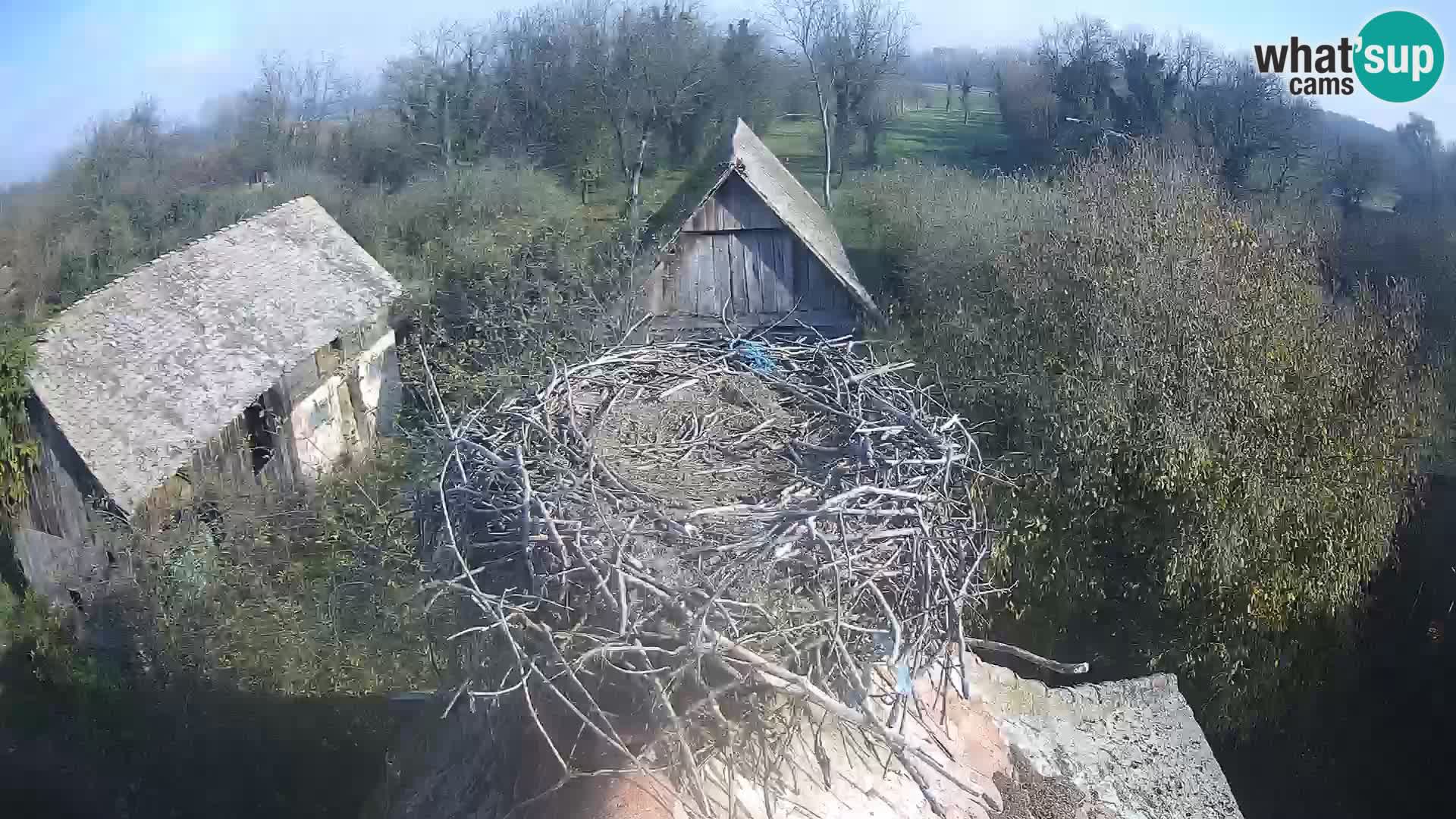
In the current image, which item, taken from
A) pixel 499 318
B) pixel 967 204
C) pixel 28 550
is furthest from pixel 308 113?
pixel 967 204

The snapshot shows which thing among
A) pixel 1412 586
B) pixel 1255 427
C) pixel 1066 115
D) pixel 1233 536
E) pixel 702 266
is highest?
pixel 1066 115

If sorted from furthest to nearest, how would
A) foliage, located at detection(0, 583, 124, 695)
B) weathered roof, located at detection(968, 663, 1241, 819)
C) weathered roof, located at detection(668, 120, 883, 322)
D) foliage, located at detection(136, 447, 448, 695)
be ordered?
weathered roof, located at detection(668, 120, 883, 322)
foliage, located at detection(0, 583, 124, 695)
foliage, located at detection(136, 447, 448, 695)
weathered roof, located at detection(968, 663, 1241, 819)

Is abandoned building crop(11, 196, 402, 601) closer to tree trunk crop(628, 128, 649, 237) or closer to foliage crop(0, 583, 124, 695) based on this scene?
foliage crop(0, 583, 124, 695)

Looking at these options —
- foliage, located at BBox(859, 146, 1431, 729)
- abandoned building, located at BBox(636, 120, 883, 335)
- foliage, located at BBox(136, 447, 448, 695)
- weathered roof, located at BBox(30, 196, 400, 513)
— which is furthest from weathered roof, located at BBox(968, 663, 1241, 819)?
weathered roof, located at BBox(30, 196, 400, 513)

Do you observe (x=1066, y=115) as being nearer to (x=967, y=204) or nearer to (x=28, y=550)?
(x=967, y=204)

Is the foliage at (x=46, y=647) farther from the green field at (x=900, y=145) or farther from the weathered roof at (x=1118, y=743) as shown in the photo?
the green field at (x=900, y=145)

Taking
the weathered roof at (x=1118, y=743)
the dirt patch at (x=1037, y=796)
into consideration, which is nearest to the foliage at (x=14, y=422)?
the weathered roof at (x=1118, y=743)
